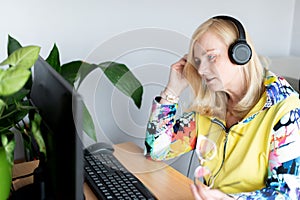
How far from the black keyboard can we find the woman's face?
381mm

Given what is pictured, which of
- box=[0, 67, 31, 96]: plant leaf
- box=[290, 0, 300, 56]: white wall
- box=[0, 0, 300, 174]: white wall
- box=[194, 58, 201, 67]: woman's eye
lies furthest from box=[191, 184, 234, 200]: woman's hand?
box=[290, 0, 300, 56]: white wall

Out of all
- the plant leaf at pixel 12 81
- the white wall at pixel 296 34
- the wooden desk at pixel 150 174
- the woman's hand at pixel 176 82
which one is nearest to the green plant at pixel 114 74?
the woman's hand at pixel 176 82

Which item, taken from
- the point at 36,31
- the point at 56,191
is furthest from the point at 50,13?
the point at 56,191

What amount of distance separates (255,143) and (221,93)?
23 cm

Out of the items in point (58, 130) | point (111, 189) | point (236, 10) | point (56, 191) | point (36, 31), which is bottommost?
point (111, 189)

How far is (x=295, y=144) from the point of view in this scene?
3.53 feet

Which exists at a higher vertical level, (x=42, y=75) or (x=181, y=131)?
(x=42, y=75)

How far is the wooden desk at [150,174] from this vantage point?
3.68ft

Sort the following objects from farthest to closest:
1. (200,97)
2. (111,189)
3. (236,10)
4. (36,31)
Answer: (236,10) < (36,31) < (200,97) < (111,189)

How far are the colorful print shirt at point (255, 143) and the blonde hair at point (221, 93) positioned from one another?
4 centimetres

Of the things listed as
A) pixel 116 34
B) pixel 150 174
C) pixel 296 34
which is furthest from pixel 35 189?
pixel 296 34

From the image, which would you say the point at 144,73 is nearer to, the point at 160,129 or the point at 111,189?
the point at 160,129

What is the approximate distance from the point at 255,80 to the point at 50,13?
817mm

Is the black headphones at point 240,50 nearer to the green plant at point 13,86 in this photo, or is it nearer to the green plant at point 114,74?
the green plant at point 114,74
